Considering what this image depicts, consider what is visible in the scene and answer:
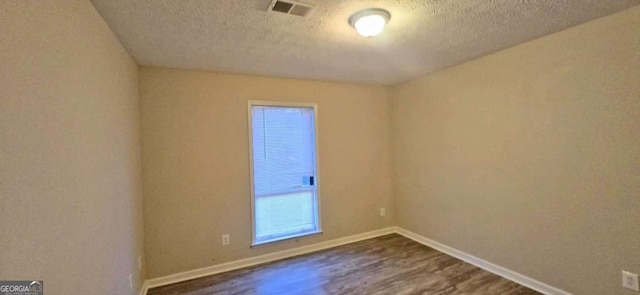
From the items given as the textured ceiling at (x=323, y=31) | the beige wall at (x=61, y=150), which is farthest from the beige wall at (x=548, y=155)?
the beige wall at (x=61, y=150)

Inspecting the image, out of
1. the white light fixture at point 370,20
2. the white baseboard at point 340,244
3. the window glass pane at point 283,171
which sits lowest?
the white baseboard at point 340,244

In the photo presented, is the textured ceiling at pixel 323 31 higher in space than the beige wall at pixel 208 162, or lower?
higher

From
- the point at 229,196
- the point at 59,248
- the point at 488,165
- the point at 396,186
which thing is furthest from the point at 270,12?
the point at 396,186

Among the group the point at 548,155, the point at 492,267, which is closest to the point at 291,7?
the point at 548,155

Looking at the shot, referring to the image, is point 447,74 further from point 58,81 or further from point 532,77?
point 58,81

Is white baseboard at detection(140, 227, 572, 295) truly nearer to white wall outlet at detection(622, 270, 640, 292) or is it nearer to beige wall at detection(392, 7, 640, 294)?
beige wall at detection(392, 7, 640, 294)

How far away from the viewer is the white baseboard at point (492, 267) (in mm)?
2473

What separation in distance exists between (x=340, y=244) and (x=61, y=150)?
3.25m

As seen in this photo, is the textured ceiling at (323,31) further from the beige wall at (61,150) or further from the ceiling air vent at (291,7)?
the beige wall at (61,150)

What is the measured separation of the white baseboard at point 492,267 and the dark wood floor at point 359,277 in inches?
2.9

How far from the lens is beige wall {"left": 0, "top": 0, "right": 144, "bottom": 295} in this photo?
0.90 meters

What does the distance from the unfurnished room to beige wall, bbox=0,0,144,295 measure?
1cm

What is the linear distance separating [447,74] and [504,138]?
1036 mm

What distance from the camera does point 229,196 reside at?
10.5ft
